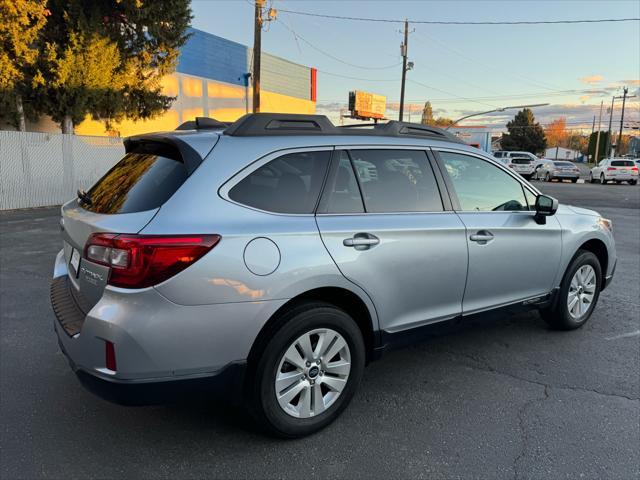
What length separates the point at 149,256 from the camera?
93.3 inches

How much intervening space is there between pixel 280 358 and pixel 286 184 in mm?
959

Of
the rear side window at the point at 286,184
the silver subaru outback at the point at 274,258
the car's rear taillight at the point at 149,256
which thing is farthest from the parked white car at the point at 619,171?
the car's rear taillight at the point at 149,256

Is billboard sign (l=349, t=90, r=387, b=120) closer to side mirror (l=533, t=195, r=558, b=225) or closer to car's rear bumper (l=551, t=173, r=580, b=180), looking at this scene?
car's rear bumper (l=551, t=173, r=580, b=180)

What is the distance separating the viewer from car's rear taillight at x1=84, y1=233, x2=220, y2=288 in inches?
93.4

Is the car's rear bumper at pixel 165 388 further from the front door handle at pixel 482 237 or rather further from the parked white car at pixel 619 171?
the parked white car at pixel 619 171

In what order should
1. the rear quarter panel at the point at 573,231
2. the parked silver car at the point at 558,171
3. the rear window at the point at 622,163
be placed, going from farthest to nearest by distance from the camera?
the parked silver car at the point at 558,171 → the rear window at the point at 622,163 → the rear quarter panel at the point at 573,231

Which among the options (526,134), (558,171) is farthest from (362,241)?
(526,134)

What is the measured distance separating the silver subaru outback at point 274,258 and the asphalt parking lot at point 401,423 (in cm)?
30

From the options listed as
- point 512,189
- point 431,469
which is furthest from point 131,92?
point 431,469

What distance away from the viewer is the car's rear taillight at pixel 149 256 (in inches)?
93.4

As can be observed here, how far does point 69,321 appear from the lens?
2.73 metres

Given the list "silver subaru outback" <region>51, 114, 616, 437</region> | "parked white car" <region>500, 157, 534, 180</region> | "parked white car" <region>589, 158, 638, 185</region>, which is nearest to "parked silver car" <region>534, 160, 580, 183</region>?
"parked white car" <region>500, 157, 534, 180</region>

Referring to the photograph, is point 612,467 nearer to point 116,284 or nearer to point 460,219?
point 460,219

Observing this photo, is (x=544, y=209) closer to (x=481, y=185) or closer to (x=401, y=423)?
(x=481, y=185)
